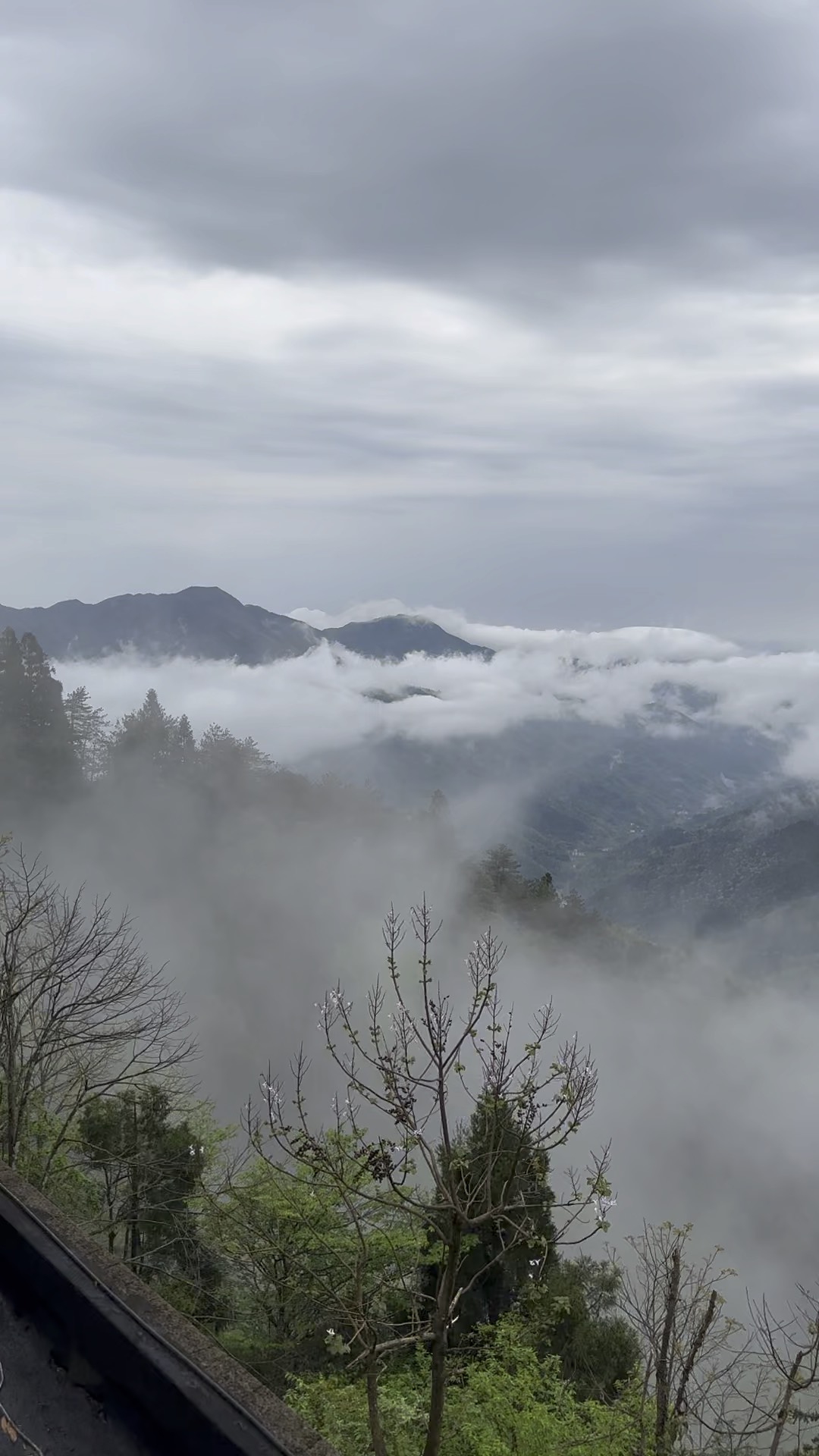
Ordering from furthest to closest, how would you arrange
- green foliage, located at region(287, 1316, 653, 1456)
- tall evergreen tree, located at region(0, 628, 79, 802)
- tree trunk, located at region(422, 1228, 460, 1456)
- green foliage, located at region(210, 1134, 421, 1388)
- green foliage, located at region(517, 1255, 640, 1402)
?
tall evergreen tree, located at region(0, 628, 79, 802) < green foliage, located at region(517, 1255, 640, 1402) < green foliage, located at region(210, 1134, 421, 1388) < green foliage, located at region(287, 1316, 653, 1456) < tree trunk, located at region(422, 1228, 460, 1456)

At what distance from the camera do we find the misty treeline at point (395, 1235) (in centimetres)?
948

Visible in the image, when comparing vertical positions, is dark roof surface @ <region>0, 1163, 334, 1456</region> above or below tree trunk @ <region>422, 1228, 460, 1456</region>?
above

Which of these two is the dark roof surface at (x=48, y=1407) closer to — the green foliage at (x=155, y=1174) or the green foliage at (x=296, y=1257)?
the green foliage at (x=296, y=1257)

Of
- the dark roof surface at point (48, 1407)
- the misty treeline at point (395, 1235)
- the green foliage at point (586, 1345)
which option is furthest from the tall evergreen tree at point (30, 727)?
the dark roof surface at point (48, 1407)

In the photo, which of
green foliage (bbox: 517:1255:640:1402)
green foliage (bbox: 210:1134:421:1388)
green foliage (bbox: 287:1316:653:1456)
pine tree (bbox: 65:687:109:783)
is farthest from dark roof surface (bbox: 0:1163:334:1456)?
pine tree (bbox: 65:687:109:783)

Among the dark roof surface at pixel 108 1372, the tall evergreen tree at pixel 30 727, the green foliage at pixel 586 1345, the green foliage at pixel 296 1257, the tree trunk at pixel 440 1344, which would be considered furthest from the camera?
the tall evergreen tree at pixel 30 727

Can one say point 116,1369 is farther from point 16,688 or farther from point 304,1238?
point 16,688

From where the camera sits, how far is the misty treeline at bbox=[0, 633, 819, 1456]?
31.1ft

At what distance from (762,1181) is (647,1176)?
78.7 ft

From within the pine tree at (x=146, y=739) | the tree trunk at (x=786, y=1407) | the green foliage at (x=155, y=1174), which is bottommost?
the green foliage at (x=155, y=1174)

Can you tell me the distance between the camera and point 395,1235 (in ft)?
57.4

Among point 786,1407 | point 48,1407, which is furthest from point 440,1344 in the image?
point 786,1407

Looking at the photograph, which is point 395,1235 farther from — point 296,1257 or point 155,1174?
point 155,1174

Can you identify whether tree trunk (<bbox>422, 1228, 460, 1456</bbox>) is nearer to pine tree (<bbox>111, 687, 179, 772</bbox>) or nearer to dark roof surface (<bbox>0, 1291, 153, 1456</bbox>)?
dark roof surface (<bbox>0, 1291, 153, 1456</bbox>)
